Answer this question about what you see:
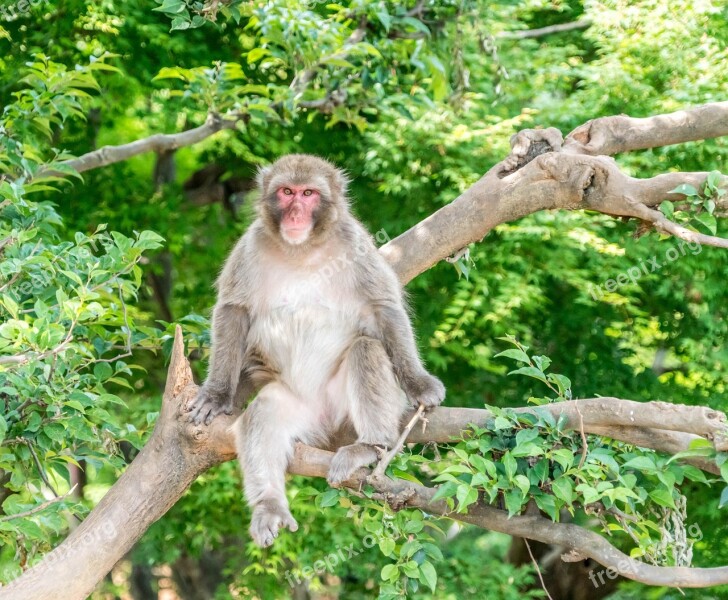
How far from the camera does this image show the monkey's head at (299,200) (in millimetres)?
4680

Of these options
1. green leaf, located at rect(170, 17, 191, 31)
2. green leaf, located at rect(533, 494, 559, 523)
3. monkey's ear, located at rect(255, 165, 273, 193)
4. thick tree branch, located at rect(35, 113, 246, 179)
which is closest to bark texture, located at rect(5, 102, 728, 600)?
green leaf, located at rect(533, 494, 559, 523)

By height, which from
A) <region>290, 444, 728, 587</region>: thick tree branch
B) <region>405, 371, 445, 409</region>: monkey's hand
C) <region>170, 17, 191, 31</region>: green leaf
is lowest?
<region>290, 444, 728, 587</region>: thick tree branch

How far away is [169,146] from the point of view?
22.5 feet

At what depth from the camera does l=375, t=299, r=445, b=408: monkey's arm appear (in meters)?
4.45

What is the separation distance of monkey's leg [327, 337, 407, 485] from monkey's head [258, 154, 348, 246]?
2.08 ft

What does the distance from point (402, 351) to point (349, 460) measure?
790mm

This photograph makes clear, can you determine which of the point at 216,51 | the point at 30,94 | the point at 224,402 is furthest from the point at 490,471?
the point at 216,51

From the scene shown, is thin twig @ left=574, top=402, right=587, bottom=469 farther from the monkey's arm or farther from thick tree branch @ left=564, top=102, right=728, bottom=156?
thick tree branch @ left=564, top=102, right=728, bottom=156

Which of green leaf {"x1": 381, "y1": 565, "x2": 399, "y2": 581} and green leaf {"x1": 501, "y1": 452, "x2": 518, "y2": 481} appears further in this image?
green leaf {"x1": 381, "y1": 565, "x2": 399, "y2": 581}

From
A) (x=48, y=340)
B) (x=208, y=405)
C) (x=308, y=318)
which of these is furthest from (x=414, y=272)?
(x=48, y=340)

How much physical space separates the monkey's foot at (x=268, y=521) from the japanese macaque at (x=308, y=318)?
342mm

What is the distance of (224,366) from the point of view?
4.57m

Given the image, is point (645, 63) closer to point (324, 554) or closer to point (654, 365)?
point (654, 365)

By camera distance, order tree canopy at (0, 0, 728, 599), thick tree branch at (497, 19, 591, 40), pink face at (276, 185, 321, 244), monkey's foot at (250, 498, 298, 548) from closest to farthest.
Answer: tree canopy at (0, 0, 728, 599)
monkey's foot at (250, 498, 298, 548)
pink face at (276, 185, 321, 244)
thick tree branch at (497, 19, 591, 40)
